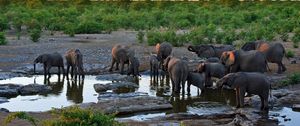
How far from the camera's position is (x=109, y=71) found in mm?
21703

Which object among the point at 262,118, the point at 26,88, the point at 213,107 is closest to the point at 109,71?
the point at 26,88

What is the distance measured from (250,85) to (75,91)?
19.7ft

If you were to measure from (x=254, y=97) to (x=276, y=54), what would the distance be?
5702 mm

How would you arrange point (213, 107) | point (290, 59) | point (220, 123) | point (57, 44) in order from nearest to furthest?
1. point (220, 123)
2. point (213, 107)
3. point (290, 59)
4. point (57, 44)

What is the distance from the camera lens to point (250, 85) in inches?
558

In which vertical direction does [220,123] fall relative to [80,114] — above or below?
below

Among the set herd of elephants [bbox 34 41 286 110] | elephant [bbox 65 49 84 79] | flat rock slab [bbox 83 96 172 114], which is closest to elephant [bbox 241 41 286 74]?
herd of elephants [bbox 34 41 286 110]

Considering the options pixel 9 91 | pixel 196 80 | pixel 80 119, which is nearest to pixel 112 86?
pixel 196 80

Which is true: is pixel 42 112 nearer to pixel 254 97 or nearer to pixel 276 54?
pixel 254 97

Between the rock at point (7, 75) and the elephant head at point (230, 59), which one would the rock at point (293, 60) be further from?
the rock at point (7, 75)

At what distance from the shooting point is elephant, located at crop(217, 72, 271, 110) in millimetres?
14094

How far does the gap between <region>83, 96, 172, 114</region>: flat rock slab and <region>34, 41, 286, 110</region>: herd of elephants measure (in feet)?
5.34

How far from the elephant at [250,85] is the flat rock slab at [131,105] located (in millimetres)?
→ 1787

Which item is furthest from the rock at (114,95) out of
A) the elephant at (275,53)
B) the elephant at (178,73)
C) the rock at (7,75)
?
the elephant at (275,53)
